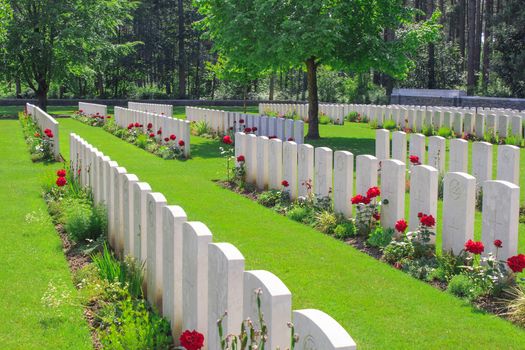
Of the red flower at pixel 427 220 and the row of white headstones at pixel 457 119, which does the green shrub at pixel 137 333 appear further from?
the row of white headstones at pixel 457 119

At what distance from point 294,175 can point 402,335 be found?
16.9ft

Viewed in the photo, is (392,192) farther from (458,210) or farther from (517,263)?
(517,263)

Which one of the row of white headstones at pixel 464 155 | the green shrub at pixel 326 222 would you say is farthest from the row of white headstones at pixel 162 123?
the green shrub at pixel 326 222

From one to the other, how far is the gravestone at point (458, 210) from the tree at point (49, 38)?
91.4 ft

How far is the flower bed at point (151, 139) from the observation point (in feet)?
52.6

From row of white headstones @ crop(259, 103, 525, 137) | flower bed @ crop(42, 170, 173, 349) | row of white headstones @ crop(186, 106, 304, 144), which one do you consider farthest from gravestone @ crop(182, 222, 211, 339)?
row of white headstones @ crop(259, 103, 525, 137)

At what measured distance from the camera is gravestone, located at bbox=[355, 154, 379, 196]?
8.33 meters

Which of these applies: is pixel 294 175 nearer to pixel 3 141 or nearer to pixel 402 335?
pixel 402 335

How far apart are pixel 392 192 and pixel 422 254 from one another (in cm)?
101

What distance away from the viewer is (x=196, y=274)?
420 centimetres

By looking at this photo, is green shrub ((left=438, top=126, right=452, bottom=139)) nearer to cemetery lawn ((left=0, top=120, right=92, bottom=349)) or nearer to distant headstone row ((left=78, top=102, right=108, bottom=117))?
cemetery lawn ((left=0, top=120, right=92, bottom=349))

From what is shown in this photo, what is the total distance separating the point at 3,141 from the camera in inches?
808

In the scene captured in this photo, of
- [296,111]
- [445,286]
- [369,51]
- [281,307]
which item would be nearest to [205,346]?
[281,307]

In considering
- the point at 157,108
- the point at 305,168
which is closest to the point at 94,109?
the point at 157,108
